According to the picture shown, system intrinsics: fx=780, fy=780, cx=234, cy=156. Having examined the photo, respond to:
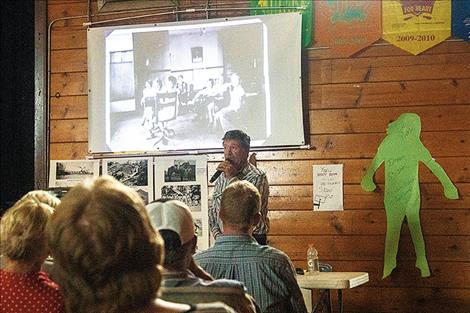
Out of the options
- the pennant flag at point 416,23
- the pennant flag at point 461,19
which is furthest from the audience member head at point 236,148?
the pennant flag at point 461,19

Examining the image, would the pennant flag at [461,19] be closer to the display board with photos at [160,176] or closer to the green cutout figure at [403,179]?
the green cutout figure at [403,179]

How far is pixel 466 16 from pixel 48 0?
9.69 ft

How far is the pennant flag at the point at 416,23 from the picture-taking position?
4941 mm

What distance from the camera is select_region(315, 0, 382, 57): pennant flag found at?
5051mm

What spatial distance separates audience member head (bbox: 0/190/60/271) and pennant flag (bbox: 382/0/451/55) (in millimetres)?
3343

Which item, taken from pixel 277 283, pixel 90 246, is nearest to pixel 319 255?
pixel 277 283

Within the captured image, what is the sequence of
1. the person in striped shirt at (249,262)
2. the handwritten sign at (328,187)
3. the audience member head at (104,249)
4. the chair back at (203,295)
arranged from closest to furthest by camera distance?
the audience member head at (104,249), the chair back at (203,295), the person in striped shirt at (249,262), the handwritten sign at (328,187)

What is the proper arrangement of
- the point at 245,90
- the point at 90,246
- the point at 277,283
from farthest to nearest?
the point at 245,90 < the point at 277,283 < the point at 90,246

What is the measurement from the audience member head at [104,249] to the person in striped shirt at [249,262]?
1.48 m

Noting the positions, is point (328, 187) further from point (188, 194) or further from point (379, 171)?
point (188, 194)

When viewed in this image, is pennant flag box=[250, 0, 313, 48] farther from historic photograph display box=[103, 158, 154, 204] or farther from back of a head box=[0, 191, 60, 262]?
back of a head box=[0, 191, 60, 262]

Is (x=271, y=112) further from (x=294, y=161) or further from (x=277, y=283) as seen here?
(x=277, y=283)

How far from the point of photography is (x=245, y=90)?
5.20 m

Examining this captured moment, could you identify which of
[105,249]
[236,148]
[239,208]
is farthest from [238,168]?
[105,249]
